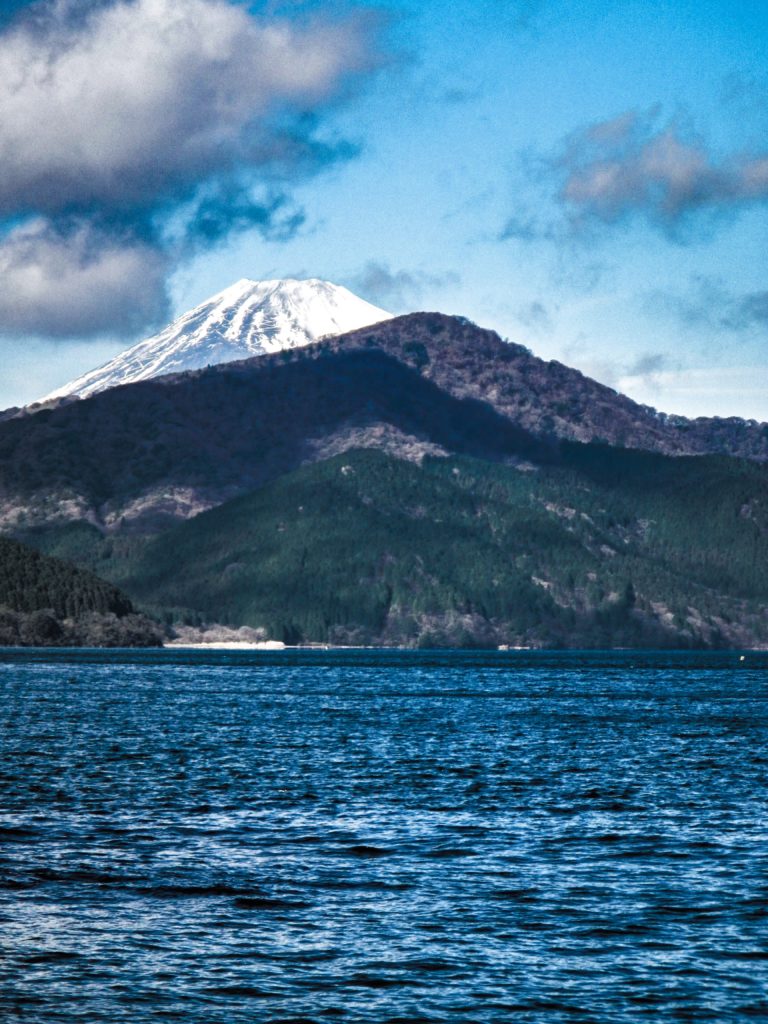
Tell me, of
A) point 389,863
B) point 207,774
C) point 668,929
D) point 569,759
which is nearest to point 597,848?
point 389,863

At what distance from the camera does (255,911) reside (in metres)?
47.9

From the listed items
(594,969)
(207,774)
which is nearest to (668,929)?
(594,969)

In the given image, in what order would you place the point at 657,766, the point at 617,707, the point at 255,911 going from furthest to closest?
the point at 617,707 < the point at 657,766 < the point at 255,911

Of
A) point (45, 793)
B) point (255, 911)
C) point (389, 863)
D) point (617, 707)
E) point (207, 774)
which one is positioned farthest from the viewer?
point (617, 707)

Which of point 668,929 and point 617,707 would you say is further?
point 617,707

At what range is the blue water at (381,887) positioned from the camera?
38.4m

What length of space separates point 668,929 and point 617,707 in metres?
137

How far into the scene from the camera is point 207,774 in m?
90.4

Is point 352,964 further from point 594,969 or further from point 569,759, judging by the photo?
point 569,759

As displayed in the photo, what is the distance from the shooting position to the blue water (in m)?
38.4

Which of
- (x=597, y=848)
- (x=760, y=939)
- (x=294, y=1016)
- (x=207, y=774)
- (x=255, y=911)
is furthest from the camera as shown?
(x=207, y=774)

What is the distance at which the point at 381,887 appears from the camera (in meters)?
52.1

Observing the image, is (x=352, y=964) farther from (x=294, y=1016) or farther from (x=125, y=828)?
(x=125, y=828)

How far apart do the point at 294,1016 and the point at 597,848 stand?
26.8 meters
